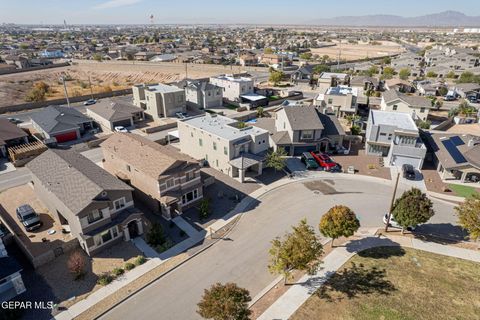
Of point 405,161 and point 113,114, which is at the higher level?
point 113,114

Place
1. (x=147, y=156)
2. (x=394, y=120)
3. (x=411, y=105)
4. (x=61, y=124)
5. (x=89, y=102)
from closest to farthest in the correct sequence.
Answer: (x=147, y=156) < (x=394, y=120) < (x=61, y=124) < (x=411, y=105) < (x=89, y=102)

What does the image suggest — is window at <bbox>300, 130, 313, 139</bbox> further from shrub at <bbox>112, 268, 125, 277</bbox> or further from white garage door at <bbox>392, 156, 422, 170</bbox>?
shrub at <bbox>112, 268, 125, 277</bbox>

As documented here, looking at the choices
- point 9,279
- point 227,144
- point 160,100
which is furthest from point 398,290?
point 160,100

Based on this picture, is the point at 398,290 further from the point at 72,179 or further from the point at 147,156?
the point at 72,179

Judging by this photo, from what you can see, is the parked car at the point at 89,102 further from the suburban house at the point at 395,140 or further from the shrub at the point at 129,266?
the suburban house at the point at 395,140

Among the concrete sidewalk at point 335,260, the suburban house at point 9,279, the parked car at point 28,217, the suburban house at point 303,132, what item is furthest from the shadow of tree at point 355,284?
the parked car at point 28,217

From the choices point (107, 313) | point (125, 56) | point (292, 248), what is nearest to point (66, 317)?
point (107, 313)

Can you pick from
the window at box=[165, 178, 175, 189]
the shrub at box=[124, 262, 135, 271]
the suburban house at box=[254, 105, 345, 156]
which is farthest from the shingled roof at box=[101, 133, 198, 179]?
the suburban house at box=[254, 105, 345, 156]
